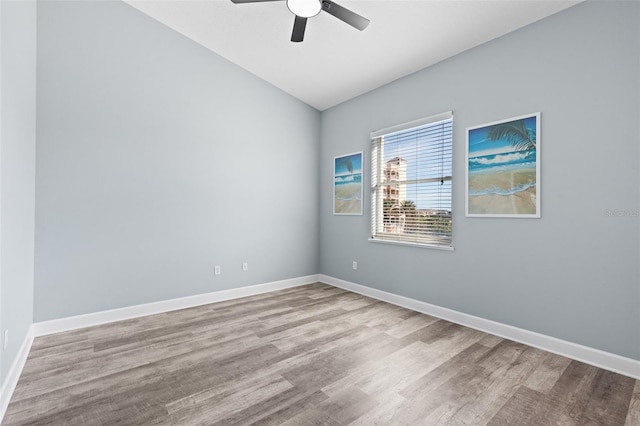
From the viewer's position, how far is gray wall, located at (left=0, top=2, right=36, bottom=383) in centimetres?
186

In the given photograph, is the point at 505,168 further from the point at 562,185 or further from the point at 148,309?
the point at 148,309

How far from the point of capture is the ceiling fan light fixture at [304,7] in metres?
2.40

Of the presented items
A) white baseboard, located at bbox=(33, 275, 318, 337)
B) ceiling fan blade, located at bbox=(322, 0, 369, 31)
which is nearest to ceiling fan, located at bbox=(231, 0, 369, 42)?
ceiling fan blade, located at bbox=(322, 0, 369, 31)

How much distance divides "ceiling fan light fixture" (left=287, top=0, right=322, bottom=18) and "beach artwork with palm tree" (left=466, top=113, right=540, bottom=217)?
193 cm

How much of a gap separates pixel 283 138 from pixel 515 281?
3616 mm

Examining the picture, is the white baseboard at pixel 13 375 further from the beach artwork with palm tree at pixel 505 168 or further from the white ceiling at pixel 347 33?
the beach artwork with palm tree at pixel 505 168

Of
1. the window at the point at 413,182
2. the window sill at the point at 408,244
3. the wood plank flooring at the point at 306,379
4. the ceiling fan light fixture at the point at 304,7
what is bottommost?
the wood plank flooring at the point at 306,379

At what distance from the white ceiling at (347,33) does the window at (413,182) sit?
29.3 inches

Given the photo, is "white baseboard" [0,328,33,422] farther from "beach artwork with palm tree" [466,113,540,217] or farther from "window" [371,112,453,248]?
"beach artwork with palm tree" [466,113,540,217]

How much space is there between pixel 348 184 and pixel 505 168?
7.39 ft

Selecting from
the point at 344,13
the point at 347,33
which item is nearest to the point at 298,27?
the point at 344,13

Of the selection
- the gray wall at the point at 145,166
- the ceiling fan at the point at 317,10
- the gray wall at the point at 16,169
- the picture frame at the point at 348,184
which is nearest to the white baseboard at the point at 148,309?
the gray wall at the point at 145,166

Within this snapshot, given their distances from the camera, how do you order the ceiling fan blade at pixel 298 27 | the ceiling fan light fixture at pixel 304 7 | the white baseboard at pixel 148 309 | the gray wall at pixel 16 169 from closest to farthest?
the gray wall at pixel 16 169 → the ceiling fan light fixture at pixel 304 7 → the ceiling fan blade at pixel 298 27 → the white baseboard at pixel 148 309

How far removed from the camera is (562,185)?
2.51 meters
